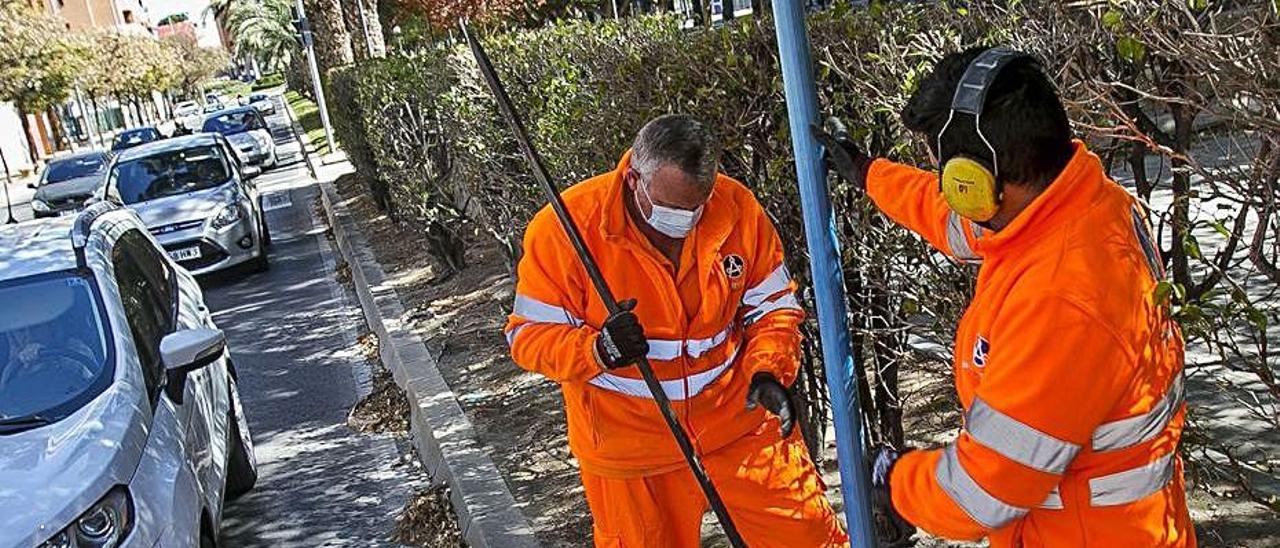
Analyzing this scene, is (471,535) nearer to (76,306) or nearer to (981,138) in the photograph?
(76,306)

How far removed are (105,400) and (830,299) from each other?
10.7 ft

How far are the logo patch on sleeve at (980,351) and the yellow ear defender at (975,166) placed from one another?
235 mm

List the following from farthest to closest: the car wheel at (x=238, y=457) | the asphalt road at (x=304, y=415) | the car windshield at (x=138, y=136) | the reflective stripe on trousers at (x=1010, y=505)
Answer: the car windshield at (x=138, y=136)
the car wheel at (x=238, y=457)
the asphalt road at (x=304, y=415)
the reflective stripe on trousers at (x=1010, y=505)

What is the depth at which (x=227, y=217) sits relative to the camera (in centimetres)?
1411

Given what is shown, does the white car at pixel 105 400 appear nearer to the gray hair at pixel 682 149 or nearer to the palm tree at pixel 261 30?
the gray hair at pixel 682 149

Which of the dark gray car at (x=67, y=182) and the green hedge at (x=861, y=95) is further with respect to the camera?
the dark gray car at (x=67, y=182)

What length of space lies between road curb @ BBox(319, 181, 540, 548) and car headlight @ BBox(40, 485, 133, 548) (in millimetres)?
1475

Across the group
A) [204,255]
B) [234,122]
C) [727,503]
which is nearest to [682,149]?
[727,503]

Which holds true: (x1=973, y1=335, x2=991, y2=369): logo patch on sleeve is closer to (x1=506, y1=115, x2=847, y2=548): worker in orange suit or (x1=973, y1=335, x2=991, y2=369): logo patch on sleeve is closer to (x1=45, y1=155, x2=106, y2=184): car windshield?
(x1=506, y1=115, x2=847, y2=548): worker in orange suit

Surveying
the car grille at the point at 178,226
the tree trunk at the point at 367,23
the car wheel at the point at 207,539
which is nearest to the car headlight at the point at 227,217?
the car grille at the point at 178,226

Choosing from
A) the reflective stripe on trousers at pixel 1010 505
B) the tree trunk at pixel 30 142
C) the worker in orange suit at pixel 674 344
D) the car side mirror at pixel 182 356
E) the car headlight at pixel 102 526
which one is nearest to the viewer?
the reflective stripe on trousers at pixel 1010 505

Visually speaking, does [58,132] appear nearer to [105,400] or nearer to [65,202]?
[65,202]

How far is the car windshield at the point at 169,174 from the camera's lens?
1462 cm

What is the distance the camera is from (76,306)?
5418 mm
